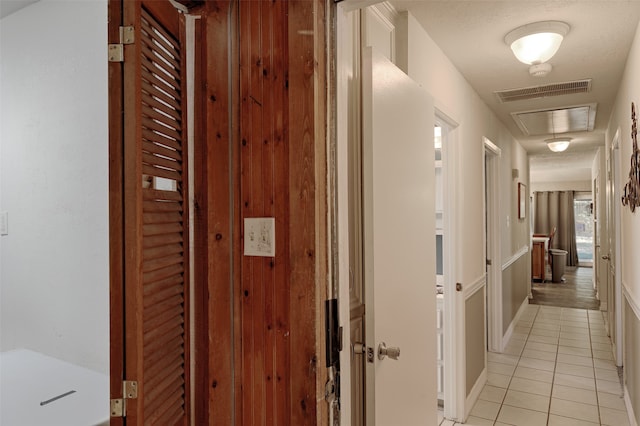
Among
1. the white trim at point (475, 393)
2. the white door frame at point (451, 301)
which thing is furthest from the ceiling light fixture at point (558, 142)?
the white trim at point (475, 393)

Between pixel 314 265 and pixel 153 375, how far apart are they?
1.71 feet

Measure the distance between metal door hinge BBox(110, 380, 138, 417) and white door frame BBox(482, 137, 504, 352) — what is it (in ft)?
12.7

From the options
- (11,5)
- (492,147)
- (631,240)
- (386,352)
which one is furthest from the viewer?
(492,147)

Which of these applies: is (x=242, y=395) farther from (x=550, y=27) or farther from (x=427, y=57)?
(x=550, y=27)

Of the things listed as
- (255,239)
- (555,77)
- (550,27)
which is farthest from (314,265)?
(555,77)

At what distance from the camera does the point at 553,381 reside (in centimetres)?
358

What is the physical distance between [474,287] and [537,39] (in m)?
1.82

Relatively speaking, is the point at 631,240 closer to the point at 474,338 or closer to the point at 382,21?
the point at 474,338

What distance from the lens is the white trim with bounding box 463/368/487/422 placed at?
2.97 metres

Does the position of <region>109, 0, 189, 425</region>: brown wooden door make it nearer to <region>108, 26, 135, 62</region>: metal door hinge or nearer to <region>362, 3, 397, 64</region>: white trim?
<region>108, 26, 135, 62</region>: metal door hinge

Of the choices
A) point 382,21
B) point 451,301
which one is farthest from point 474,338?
point 382,21

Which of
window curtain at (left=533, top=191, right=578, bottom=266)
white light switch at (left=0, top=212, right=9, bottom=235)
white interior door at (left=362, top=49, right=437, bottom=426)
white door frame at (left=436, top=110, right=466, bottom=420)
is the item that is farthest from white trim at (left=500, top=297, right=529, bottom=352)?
window curtain at (left=533, top=191, right=578, bottom=266)

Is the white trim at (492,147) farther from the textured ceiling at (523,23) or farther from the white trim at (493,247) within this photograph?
the textured ceiling at (523,23)

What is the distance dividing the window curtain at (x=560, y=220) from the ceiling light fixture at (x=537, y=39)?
→ 33.4ft
